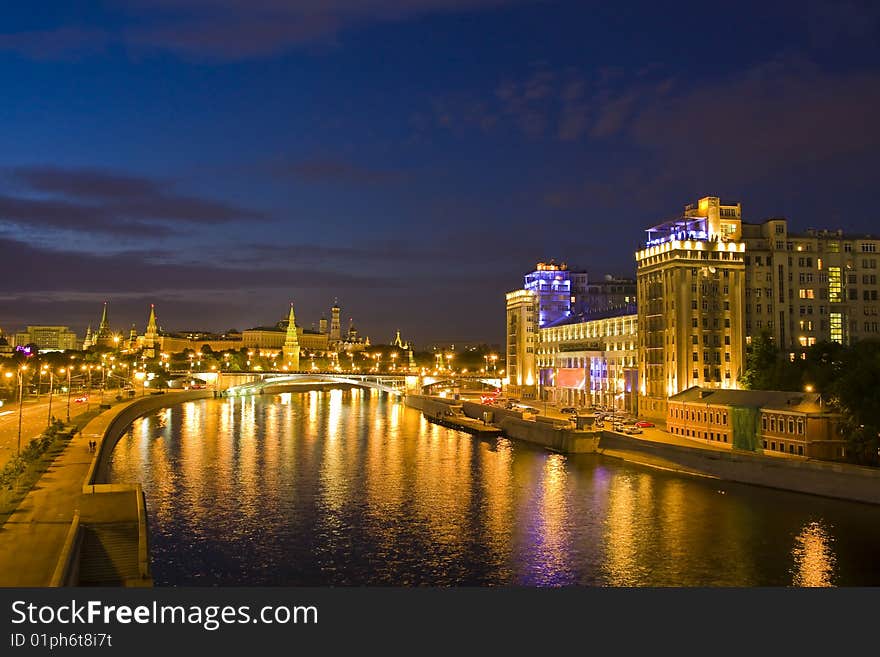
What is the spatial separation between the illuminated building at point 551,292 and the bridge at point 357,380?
81.3 feet

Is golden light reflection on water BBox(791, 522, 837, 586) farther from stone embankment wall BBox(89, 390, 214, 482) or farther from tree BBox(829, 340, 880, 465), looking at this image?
stone embankment wall BBox(89, 390, 214, 482)

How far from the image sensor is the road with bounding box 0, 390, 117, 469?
5419 centimetres

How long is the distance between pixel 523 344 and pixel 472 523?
94563 mm

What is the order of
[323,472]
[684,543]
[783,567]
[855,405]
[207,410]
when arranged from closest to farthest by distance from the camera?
[783,567]
[684,543]
[855,405]
[323,472]
[207,410]

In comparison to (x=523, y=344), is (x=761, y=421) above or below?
below

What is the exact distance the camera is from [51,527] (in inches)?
1142

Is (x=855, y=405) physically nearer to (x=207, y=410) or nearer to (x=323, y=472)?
(x=323, y=472)

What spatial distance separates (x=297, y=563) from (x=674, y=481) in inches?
1237

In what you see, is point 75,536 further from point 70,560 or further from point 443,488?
point 443,488

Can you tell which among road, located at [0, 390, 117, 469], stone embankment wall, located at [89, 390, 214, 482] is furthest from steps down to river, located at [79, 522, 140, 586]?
road, located at [0, 390, 117, 469]

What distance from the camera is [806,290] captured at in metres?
88.3

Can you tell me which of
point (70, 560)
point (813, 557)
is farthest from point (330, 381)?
point (70, 560)

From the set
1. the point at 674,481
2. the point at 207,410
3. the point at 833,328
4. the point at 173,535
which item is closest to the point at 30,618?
the point at 173,535

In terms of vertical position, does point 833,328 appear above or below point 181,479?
above
